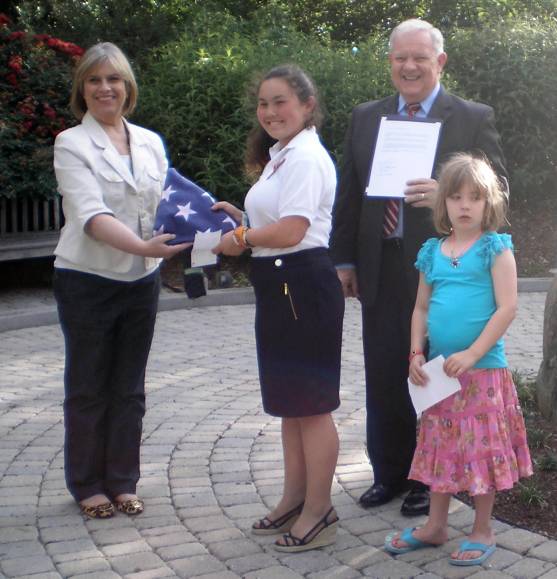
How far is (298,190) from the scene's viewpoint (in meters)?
4.05

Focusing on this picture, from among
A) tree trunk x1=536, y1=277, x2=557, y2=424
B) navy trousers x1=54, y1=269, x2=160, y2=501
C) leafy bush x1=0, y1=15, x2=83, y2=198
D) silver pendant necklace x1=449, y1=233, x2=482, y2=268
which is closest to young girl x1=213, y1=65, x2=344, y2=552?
silver pendant necklace x1=449, y1=233, x2=482, y2=268

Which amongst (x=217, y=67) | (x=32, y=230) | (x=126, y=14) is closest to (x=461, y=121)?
(x=32, y=230)

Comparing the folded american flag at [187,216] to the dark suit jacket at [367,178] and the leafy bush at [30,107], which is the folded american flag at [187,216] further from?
the leafy bush at [30,107]

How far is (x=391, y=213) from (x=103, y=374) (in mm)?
1479

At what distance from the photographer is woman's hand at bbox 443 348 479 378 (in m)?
4.00

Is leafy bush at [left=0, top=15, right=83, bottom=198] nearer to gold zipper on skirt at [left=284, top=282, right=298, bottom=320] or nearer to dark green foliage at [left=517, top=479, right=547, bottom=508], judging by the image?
gold zipper on skirt at [left=284, top=282, right=298, bottom=320]

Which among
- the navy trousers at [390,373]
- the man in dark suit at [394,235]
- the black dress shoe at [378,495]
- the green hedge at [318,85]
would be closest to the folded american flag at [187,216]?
the man in dark suit at [394,235]

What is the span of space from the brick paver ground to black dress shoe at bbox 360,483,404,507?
0.18 ft

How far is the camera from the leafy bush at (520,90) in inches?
542

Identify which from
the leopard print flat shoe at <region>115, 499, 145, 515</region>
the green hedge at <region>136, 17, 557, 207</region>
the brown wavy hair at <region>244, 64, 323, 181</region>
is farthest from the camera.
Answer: the green hedge at <region>136, 17, 557, 207</region>

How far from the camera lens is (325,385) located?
4270 mm

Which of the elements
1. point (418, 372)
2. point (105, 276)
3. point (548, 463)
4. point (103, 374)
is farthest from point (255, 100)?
point (548, 463)

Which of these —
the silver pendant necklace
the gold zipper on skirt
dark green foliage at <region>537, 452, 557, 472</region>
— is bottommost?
dark green foliage at <region>537, 452, 557, 472</region>

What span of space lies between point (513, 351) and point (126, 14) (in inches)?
369
